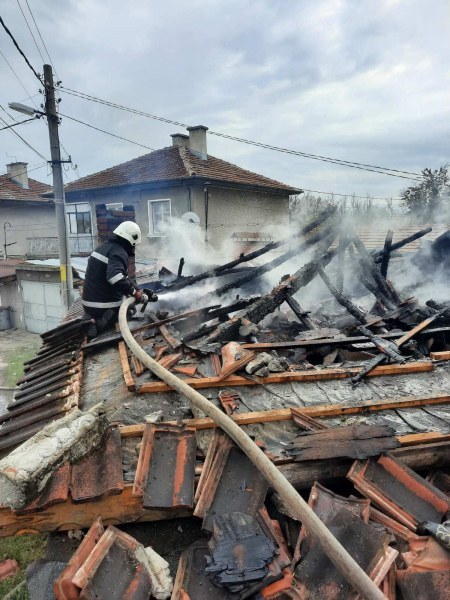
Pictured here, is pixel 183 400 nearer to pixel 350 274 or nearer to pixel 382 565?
pixel 382 565

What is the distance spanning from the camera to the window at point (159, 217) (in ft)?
56.5

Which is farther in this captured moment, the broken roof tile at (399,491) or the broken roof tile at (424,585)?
the broken roof tile at (399,491)

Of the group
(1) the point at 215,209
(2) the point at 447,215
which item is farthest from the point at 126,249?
(2) the point at 447,215

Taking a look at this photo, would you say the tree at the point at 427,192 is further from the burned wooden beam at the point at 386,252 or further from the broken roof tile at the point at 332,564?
the broken roof tile at the point at 332,564

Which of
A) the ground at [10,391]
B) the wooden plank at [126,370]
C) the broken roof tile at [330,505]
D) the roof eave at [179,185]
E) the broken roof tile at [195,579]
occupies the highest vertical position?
the roof eave at [179,185]

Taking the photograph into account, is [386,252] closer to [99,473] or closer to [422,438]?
[422,438]

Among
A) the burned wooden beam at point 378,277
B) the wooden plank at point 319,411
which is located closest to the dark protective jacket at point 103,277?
the wooden plank at point 319,411

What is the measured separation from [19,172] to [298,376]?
29675 millimetres

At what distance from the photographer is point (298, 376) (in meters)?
3.40

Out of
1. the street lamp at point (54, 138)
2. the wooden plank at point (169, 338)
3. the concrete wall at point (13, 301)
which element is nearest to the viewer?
the wooden plank at point (169, 338)

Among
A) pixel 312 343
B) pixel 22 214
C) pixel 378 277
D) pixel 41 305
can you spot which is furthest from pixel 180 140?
pixel 312 343

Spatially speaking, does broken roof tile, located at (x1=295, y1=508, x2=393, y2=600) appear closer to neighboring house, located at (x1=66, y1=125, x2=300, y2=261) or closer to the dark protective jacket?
the dark protective jacket

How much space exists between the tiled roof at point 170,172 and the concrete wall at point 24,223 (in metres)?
7.31

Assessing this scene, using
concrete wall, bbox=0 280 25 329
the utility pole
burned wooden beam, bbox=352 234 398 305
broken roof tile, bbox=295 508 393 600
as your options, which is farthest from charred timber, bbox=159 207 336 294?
concrete wall, bbox=0 280 25 329
